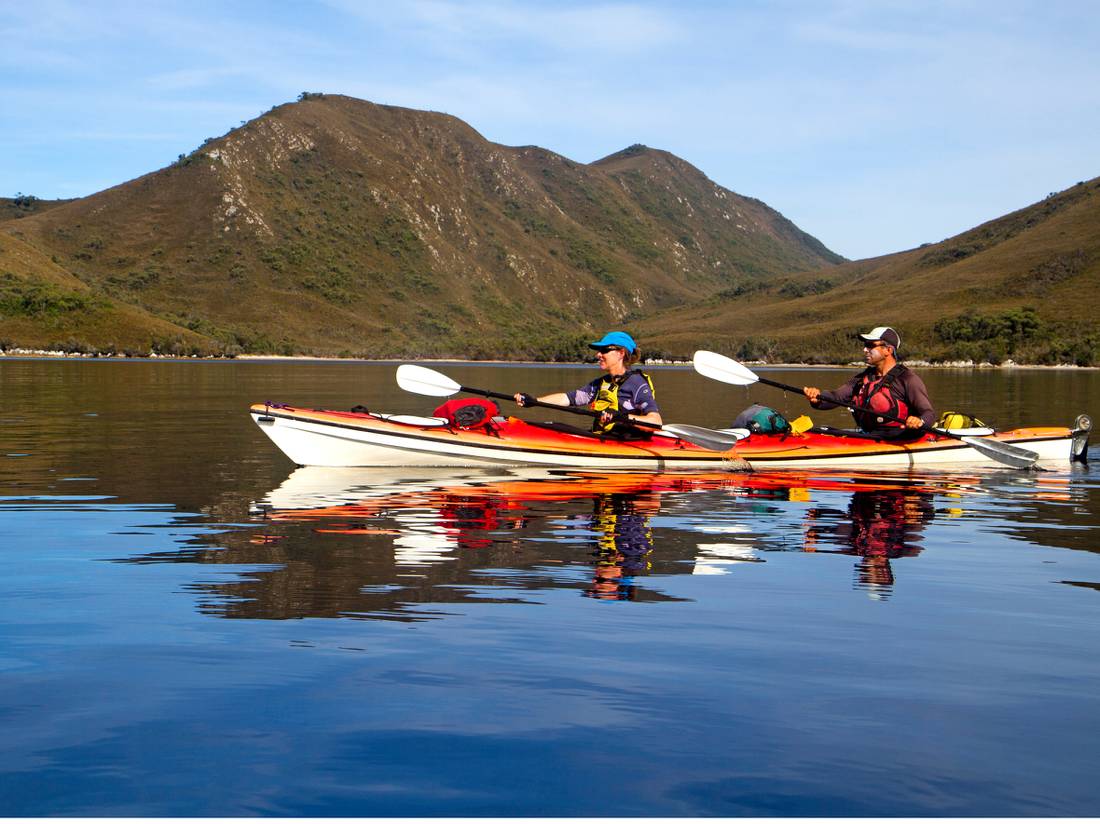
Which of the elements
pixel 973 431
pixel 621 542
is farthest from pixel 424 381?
pixel 973 431

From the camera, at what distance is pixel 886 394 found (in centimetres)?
1841

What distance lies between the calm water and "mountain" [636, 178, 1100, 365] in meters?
114

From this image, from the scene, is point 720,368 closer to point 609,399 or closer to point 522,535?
point 609,399

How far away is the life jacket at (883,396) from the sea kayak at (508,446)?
57cm

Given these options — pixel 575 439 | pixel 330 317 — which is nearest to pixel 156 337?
pixel 330 317

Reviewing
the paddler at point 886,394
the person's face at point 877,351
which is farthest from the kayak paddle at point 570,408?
the person's face at point 877,351

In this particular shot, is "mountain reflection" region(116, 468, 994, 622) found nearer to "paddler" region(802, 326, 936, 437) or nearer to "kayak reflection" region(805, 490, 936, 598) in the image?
"kayak reflection" region(805, 490, 936, 598)

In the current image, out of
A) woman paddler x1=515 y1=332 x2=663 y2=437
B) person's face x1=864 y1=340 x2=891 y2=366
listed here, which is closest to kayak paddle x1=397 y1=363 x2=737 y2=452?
woman paddler x1=515 y1=332 x2=663 y2=437

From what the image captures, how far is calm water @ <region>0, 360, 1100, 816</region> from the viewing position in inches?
196

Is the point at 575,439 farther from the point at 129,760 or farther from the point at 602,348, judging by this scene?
the point at 129,760

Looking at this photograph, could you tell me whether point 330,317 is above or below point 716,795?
above

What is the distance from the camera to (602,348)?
16719mm

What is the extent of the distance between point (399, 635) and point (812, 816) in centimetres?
345

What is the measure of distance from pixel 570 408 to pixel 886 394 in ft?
→ 17.2
